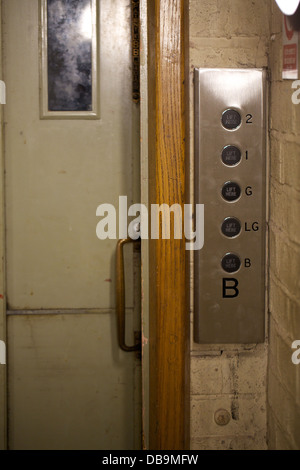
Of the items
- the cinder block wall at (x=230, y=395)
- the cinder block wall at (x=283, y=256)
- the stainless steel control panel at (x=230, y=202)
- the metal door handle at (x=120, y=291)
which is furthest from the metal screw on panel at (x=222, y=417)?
the metal door handle at (x=120, y=291)

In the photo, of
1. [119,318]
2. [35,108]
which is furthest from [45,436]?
[35,108]

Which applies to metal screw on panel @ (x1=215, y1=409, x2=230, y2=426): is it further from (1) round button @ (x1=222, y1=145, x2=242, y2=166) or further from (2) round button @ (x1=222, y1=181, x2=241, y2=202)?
(1) round button @ (x1=222, y1=145, x2=242, y2=166)

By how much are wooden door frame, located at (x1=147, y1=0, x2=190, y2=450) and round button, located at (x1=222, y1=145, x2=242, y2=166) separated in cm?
12

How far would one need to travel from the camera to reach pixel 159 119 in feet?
5.93

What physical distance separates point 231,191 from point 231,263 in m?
0.22

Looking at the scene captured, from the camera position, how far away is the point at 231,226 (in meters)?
1.79

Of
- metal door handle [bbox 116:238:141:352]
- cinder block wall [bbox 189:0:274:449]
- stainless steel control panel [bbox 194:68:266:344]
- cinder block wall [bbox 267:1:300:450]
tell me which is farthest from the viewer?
metal door handle [bbox 116:238:141:352]

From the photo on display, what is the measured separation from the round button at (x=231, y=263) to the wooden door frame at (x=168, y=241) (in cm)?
12

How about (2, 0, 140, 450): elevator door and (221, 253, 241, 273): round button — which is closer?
(221, 253, 241, 273): round button

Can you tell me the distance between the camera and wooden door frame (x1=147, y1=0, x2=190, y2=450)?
1.79m

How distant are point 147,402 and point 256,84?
1.06 metres

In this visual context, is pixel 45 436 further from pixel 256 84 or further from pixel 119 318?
pixel 256 84

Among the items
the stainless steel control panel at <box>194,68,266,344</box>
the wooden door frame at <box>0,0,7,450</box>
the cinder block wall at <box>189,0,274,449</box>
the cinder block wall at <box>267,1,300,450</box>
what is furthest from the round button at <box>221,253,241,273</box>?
the wooden door frame at <box>0,0,7,450</box>

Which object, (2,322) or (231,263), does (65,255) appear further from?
(231,263)
